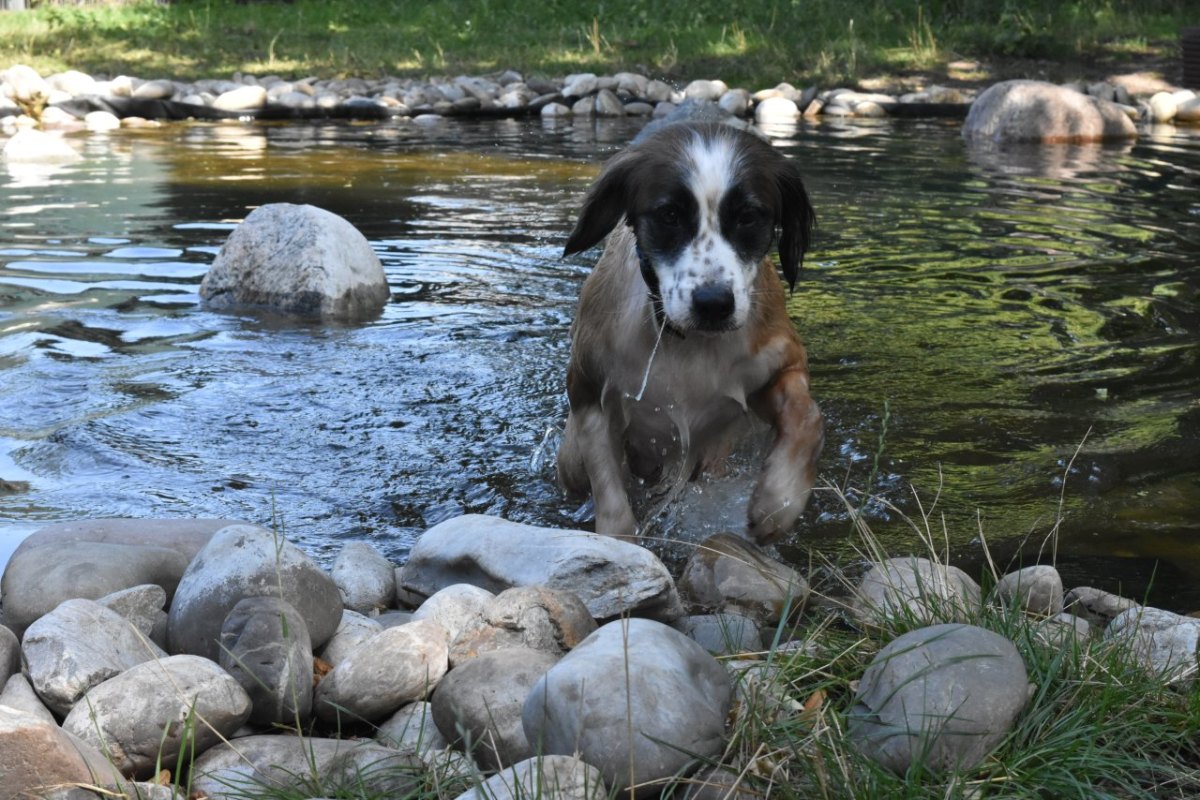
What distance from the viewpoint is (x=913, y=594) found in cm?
325

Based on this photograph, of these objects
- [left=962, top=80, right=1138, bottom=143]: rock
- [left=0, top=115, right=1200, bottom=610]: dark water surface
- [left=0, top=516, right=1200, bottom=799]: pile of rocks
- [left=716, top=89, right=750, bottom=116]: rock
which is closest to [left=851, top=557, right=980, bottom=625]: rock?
[left=0, top=516, right=1200, bottom=799]: pile of rocks

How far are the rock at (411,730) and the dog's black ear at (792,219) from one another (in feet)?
6.88

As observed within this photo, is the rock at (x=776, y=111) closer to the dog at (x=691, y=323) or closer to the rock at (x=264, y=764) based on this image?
the dog at (x=691, y=323)

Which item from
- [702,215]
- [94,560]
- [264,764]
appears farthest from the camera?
[702,215]

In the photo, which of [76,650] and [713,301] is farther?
[713,301]

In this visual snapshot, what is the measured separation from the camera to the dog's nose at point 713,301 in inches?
153

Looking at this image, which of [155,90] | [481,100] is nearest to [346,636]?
[481,100]

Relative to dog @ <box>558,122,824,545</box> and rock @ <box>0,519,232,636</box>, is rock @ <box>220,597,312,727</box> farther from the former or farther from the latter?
dog @ <box>558,122,824,545</box>

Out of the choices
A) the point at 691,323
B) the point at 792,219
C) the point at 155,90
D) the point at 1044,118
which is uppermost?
the point at 155,90

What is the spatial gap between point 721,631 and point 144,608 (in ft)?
4.59

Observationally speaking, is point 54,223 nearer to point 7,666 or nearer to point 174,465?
point 174,465

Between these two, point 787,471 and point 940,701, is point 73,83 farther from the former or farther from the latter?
point 940,701

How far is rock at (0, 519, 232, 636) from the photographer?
338 cm

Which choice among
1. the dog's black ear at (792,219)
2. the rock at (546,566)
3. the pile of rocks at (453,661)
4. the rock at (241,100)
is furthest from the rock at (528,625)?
the rock at (241,100)
